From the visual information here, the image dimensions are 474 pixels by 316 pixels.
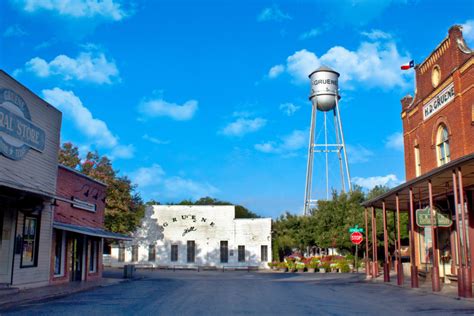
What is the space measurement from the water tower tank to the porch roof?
19.1 metres

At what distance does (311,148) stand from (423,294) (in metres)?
28.6

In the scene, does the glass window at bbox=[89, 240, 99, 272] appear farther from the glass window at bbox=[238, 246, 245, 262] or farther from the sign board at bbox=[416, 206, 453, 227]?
the glass window at bbox=[238, 246, 245, 262]

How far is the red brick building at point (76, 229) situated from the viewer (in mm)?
21297

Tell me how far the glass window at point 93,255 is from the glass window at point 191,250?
19472 mm

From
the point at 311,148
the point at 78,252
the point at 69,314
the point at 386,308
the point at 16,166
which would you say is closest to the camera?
the point at 69,314

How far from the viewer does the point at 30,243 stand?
18438mm

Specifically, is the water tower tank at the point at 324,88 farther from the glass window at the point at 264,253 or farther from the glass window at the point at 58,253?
the glass window at the point at 58,253

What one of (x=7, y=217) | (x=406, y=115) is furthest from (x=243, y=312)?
(x=406, y=115)

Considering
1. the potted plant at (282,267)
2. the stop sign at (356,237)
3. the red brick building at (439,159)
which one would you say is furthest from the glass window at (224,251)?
the red brick building at (439,159)

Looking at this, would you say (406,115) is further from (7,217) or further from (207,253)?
(207,253)

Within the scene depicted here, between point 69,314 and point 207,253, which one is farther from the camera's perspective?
point 207,253

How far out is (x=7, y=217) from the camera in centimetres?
1681

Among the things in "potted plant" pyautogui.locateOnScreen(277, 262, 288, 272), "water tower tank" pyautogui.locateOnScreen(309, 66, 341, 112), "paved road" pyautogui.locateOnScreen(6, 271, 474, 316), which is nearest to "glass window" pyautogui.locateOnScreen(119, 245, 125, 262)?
"potted plant" pyautogui.locateOnScreen(277, 262, 288, 272)

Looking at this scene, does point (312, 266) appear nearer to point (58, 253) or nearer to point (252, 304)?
point (58, 253)
